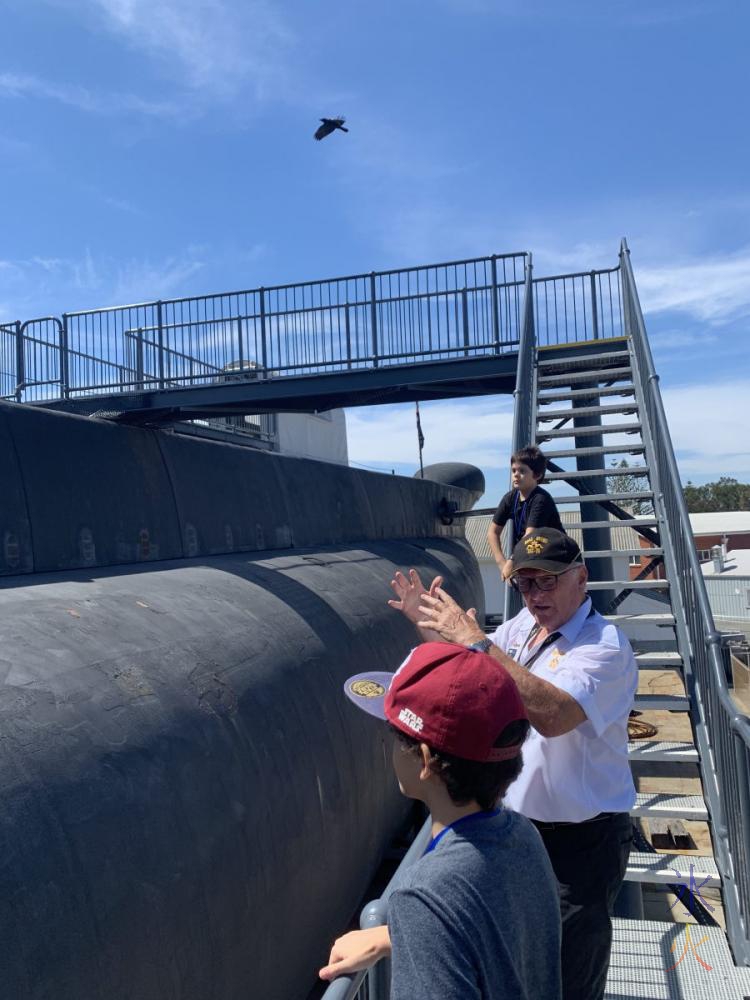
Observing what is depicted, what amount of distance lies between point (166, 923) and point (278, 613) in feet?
7.88

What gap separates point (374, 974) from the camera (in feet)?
7.29

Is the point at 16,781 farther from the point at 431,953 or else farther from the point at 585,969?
the point at 585,969

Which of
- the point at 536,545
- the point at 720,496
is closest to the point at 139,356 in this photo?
the point at 536,545

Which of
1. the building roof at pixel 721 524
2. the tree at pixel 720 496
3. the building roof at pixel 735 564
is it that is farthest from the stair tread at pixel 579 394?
the tree at pixel 720 496

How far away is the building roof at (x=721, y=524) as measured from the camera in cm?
6181

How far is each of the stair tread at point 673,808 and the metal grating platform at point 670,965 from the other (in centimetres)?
67

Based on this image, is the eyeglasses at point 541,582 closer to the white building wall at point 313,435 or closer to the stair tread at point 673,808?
the stair tread at point 673,808

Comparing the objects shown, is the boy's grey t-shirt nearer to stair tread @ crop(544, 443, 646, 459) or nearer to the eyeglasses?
the eyeglasses

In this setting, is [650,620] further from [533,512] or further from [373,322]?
[373,322]

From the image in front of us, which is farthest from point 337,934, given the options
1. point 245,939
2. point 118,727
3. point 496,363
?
point 496,363

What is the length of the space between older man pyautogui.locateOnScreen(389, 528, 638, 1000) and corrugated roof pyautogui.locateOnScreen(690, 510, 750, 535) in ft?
204

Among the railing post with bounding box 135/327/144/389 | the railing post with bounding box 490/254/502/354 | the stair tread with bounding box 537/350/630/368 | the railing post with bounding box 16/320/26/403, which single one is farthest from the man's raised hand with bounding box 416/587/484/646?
the railing post with bounding box 16/320/26/403

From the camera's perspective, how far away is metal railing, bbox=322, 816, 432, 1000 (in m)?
1.79

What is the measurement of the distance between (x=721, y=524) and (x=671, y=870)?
63.7m
